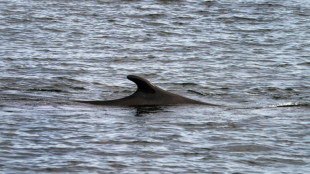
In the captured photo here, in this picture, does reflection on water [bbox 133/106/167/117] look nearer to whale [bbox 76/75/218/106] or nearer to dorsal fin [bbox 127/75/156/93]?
whale [bbox 76/75/218/106]

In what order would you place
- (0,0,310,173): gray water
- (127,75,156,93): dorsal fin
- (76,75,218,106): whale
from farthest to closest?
1. (76,75,218,106): whale
2. (127,75,156,93): dorsal fin
3. (0,0,310,173): gray water

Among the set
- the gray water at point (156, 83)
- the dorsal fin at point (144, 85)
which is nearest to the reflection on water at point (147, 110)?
the gray water at point (156, 83)

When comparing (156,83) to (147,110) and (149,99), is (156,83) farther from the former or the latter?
(147,110)

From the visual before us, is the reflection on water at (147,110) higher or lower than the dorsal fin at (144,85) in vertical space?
lower

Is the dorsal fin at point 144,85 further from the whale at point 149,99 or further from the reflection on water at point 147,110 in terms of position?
the reflection on water at point 147,110

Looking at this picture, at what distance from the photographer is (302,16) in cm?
3058

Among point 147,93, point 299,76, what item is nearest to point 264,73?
point 299,76

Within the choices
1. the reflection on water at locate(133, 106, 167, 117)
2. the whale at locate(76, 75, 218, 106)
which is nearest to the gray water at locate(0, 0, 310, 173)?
the reflection on water at locate(133, 106, 167, 117)

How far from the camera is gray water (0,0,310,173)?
10883mm

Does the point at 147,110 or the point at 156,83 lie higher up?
the point at 147,110

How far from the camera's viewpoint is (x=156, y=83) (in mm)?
18578

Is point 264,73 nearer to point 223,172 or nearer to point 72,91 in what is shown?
point 72,91

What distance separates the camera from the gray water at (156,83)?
35.7 feet

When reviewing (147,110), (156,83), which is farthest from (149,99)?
(156,83)
